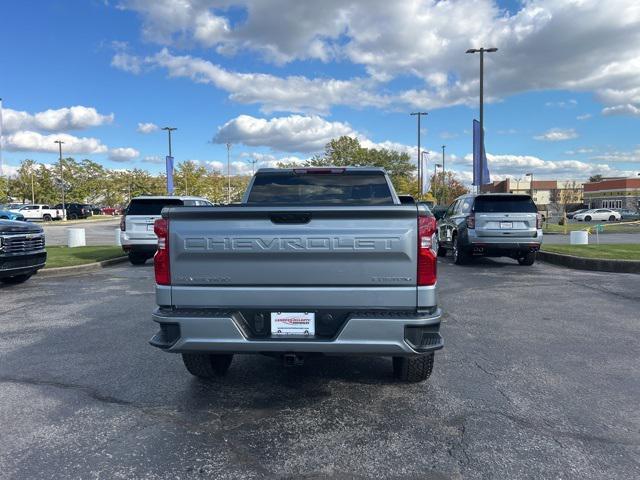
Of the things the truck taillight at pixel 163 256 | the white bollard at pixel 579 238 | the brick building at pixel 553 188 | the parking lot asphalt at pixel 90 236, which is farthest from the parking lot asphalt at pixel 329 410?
the brick building at pixel 553 188

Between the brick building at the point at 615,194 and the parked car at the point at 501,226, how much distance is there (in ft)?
243

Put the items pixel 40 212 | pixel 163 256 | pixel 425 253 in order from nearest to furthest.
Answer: pixel 425 253, pixel 163 256, pixel 40 212

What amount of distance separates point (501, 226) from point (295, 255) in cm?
975

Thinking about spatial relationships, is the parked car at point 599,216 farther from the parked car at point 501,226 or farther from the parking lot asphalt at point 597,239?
the parked car at point 501,226

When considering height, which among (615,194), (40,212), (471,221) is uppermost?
(615,194)

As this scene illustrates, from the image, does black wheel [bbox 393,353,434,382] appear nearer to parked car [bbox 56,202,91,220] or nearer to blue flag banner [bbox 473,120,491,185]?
blue flag banner [bbox 473,120,491,185]

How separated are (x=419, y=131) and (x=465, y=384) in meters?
49.9

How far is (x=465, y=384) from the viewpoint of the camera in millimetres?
4465

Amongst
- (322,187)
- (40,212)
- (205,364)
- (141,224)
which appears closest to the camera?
(205,364)

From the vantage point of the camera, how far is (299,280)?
3.56 metres

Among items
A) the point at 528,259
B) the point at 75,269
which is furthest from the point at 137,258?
the point at 528,259

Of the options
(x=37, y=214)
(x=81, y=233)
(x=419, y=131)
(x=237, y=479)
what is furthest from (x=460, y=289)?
(x=37, y=214)

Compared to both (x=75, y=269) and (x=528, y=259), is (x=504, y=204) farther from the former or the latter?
(x=75, y=269)

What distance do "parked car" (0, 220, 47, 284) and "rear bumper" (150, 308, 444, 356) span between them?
712 cm
